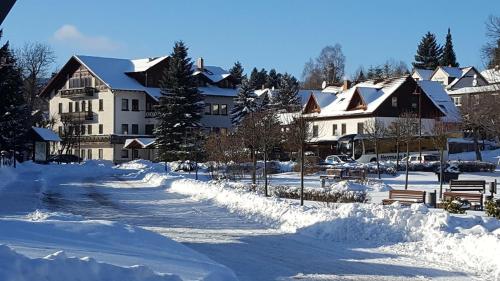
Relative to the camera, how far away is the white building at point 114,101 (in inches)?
3022

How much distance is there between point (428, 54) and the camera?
4668 inches

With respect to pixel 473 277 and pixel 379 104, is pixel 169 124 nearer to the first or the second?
pixel 379 104

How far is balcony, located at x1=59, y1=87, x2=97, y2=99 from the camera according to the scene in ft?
258

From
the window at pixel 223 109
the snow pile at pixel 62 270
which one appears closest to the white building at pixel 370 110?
the window at pixel 223 109

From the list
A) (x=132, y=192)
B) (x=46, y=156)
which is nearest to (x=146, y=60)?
(x=46, y=156)

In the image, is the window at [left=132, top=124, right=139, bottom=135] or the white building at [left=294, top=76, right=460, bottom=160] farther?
the window at [left=132, top=124, right=139, bottom=135]

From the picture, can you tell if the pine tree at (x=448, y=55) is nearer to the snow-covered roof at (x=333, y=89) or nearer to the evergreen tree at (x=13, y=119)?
the snow-covered roof at (x=333, y=89)

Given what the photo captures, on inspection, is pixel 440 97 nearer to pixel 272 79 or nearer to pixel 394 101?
pixel 394 101

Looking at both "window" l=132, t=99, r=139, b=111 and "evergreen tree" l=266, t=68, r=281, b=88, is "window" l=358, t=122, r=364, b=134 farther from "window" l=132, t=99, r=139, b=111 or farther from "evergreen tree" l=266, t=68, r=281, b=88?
"evergreen tree" l=266, t=68, r=281, b=88

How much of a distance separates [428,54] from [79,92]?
68.5 meters

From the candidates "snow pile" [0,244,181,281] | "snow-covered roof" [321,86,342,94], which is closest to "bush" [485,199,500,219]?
"snow pile" [0,244,181,281]

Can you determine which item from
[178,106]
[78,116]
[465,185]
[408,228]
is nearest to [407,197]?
[465,185]

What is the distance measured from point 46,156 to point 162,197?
44485mm

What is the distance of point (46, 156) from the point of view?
67.1m
